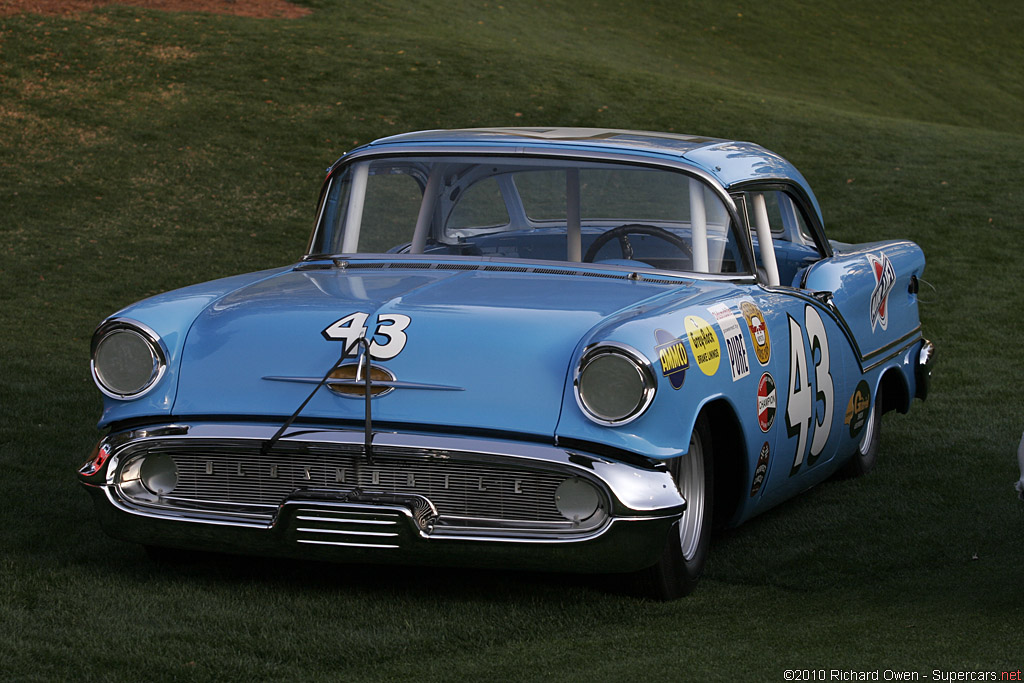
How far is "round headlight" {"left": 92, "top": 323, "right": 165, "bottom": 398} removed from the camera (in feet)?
12.6

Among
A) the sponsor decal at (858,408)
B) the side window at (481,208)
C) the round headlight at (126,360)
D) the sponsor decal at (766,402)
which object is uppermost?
the side window at (481,208)

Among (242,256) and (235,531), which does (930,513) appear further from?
(242,256)

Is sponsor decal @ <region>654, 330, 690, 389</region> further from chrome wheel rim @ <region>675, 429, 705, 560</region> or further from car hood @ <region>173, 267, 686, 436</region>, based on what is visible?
chrome wheel rim @ <region>675, 429, 705, 560</region>

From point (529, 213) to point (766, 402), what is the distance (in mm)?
1380

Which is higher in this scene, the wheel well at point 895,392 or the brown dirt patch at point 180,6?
the brown dirt patch at point 180,6

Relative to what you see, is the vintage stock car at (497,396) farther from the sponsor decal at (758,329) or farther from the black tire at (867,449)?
the black tire at (867,449)

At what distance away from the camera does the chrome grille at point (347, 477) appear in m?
3.51

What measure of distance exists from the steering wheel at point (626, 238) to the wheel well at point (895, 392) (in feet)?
5.64

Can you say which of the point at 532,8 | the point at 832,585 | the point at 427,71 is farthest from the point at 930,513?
the point at 532,8

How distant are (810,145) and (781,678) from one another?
48.5 feet

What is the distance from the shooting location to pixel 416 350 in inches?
143

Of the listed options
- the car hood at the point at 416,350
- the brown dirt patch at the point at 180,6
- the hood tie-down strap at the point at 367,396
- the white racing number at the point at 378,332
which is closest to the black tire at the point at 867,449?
the car hood at the point at 416,350

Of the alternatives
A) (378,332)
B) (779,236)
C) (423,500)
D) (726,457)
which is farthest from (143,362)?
(779,236)

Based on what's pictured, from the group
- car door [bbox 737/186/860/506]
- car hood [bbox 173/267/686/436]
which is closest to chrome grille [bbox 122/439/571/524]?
car hood [bbox 173/267/686/436]
